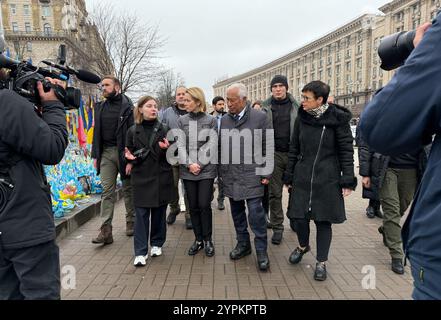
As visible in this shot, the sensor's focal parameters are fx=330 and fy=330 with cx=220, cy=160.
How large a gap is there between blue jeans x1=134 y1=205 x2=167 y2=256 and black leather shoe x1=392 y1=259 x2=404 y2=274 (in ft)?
8.86

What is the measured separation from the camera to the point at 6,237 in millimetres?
1754

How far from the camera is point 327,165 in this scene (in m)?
3.44

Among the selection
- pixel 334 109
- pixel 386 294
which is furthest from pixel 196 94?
pixel 386 294

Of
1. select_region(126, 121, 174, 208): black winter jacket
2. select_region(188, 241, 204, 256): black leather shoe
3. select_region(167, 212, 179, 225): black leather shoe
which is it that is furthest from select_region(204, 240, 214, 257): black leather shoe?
select_region(167, 212, 179, 225): black leather shoe

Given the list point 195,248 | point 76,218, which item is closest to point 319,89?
point 195,248

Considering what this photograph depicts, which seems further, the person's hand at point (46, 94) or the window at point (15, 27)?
the window at point (15, 27)

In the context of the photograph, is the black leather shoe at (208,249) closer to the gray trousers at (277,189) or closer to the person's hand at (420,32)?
the gray trousers at (277,189)

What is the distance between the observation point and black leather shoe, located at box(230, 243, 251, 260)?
3989 mm

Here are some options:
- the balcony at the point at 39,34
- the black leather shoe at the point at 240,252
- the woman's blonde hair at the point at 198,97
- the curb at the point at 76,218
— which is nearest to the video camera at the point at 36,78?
the woman's blonde hair at the point at 198,97

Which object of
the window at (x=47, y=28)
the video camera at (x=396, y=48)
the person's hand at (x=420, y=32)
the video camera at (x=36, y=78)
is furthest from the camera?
the window at (x=47, y=28)

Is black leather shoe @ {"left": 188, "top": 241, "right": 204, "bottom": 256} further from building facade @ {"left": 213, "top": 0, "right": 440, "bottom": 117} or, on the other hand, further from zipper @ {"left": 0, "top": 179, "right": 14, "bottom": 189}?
building facade @ {"left": 213, "top": 0, "right": 440, "bottom": 117}

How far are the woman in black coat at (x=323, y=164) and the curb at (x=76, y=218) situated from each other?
326 cm

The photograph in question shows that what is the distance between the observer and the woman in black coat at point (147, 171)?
12.6ft

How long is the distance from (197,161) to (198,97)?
2.56 ft
